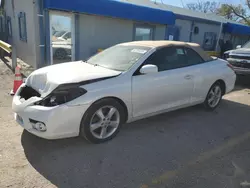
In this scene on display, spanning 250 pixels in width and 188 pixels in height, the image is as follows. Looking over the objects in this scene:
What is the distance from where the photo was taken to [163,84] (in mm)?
4035

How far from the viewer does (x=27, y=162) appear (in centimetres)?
294

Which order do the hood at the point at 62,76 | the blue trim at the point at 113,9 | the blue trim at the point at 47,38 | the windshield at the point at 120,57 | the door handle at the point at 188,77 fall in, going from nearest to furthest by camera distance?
the hood at the point at 62,76 < the windshield at the point at 120,57 < the door handle at the point at 188,77 < the blue trim at the point at 113,9 < the blue trim at the point at 47,38

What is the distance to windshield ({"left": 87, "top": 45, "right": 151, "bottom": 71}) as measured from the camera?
12.7 ft

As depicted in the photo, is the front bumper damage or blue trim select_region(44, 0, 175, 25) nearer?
the front bumper damage

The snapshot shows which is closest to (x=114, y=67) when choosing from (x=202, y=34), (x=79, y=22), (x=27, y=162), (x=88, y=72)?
(x=88, y=72)

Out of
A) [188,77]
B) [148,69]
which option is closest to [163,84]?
[148,69]

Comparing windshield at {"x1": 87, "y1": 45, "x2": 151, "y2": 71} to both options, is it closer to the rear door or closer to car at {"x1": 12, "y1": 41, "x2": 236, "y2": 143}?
car at {"x1": 12, "y1": 41, "x2": 236, "y2": 143}

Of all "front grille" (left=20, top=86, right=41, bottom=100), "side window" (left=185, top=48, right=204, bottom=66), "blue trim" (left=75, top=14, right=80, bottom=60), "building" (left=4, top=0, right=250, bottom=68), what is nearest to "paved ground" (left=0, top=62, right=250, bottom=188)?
"front grille" (left=20, top=86, right=41, bottom=100)

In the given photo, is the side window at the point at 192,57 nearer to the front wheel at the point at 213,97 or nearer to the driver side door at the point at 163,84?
the driver side door at the point at 163,84

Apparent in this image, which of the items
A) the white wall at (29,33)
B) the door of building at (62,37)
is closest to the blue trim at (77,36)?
the door of building at (62,37)

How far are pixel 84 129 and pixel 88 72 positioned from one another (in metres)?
0.91

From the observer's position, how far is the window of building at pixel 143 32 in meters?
11.7

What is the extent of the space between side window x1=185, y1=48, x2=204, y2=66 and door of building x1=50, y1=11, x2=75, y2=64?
601cm

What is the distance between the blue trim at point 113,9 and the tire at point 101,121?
5923 millimetres
